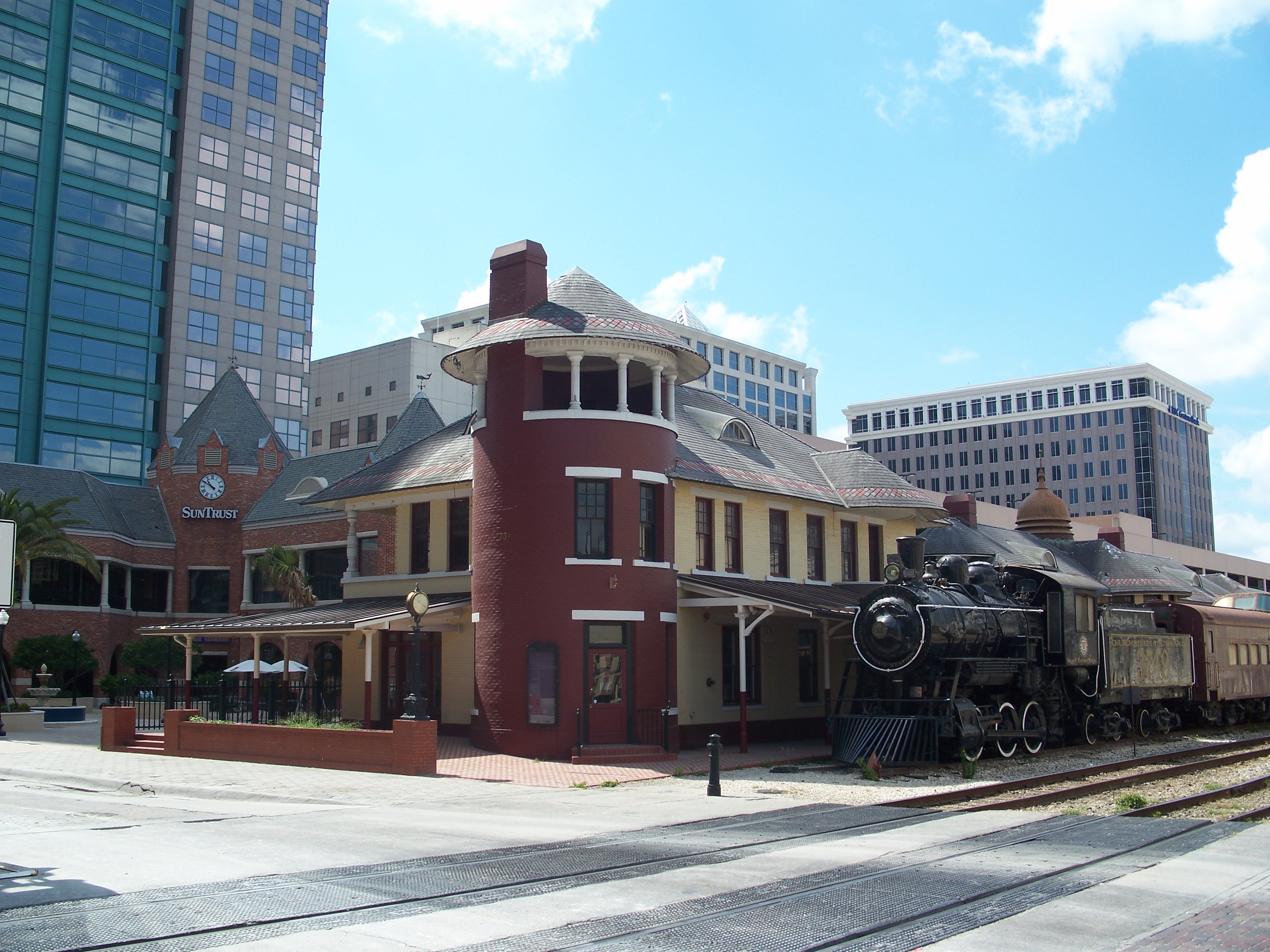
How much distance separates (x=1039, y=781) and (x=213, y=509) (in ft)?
131

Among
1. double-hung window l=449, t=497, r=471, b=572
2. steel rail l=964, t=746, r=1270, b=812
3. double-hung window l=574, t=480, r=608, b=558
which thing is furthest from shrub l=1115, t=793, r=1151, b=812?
double-hung window l=449, t=497, r=471, b=572

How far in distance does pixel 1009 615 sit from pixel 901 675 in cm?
318

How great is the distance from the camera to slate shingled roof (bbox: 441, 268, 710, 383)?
23953 mm

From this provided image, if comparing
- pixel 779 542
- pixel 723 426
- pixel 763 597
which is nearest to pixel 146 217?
pixel 723 426

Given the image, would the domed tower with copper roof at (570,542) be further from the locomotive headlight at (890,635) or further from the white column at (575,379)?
the locomotive headlight at (890,635)

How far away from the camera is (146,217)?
72875 millimetres

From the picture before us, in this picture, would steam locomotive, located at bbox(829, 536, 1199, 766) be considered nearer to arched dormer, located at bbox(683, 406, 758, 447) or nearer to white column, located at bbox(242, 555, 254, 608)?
arched dormer, located at bbox(683, 406, 758, 447)

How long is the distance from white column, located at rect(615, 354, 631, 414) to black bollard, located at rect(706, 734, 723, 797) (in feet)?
29.6

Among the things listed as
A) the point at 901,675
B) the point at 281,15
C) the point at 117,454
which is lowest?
the point at 901,675

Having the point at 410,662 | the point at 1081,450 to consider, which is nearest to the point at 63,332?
the point at 410,662

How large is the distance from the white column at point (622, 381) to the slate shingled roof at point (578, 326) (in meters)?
0.55

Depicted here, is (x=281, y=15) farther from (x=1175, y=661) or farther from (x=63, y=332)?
(x=1175, y=661)

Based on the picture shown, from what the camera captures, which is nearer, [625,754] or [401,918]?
[401,918]

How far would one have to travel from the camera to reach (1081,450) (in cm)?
12575
